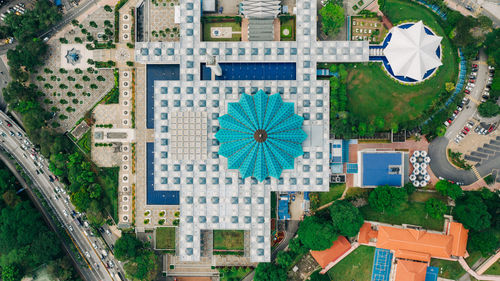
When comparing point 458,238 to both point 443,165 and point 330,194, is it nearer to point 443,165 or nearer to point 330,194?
point 443,165

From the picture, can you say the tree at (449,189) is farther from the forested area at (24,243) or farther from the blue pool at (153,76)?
the forested area at (24,243)

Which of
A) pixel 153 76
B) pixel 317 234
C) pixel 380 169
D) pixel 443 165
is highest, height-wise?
pixel 153 76

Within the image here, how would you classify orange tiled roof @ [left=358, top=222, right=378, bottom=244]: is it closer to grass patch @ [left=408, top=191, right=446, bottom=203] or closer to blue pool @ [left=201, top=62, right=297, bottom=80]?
grass patch @ [left=408, top=191, right=446, bottom=203]

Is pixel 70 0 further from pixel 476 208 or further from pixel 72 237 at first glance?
pixel 476 208

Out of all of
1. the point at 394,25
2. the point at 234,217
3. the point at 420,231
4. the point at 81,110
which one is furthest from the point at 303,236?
the point at 81,110

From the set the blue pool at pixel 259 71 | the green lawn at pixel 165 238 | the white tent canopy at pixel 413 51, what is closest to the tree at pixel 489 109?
the white tent canopy at pixel 413 51

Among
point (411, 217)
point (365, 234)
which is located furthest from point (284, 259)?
point (411, 217)

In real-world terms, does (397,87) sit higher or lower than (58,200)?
higher

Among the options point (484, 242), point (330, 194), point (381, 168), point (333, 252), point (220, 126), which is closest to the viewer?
point (484, 242)
